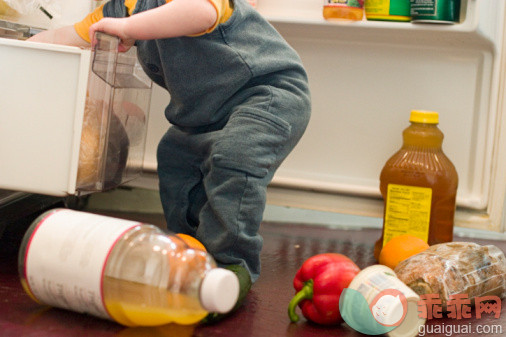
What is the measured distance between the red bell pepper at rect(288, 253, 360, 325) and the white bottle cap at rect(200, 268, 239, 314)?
184mm

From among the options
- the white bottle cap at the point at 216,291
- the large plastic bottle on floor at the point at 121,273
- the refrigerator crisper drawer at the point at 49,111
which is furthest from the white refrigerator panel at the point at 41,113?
the white bottle cap at the point at 216,291

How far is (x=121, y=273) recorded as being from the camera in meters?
0.83

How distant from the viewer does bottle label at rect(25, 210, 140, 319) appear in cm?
84

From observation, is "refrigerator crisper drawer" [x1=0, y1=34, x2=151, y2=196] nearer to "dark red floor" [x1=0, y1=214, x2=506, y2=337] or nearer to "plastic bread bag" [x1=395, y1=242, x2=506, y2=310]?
"dark red floor" [x1=0, y1=214, x2=506, y2=337]

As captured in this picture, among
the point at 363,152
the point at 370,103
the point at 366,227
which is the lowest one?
the point at 366,227

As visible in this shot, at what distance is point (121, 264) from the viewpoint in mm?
833

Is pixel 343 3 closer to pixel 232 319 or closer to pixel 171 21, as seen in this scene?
pixel 171 21

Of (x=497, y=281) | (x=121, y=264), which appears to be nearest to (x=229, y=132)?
(x=121, y=264)

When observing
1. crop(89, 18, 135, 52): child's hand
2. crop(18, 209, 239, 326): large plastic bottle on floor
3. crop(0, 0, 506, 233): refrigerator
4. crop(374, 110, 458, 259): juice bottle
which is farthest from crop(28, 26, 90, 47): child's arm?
crop(374, 110, 458, 259): juice bottle

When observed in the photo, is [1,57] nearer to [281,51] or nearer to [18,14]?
[18,14]

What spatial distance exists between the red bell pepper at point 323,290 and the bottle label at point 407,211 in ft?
1.51

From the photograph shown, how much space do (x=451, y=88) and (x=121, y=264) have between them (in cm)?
106

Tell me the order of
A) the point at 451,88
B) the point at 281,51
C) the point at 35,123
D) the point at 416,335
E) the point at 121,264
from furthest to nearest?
the point at 451,88 < the point at 281,51 < the point at 35,123 < the point at 416,335 < the point at 121,264

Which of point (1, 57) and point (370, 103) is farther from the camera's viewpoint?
point (370, 103)
